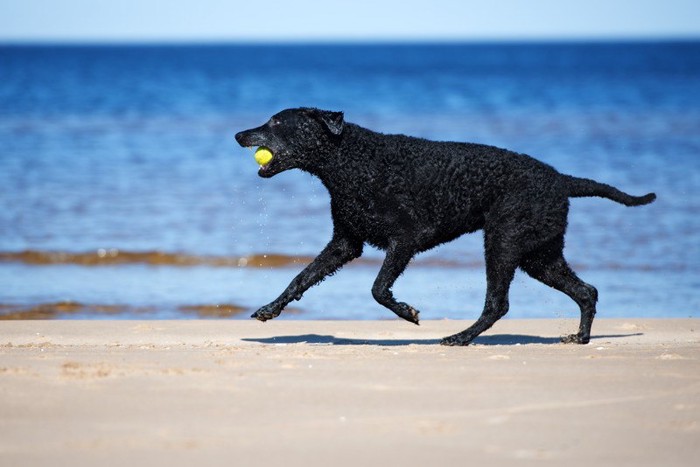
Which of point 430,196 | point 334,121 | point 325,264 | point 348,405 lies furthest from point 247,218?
point 348,405

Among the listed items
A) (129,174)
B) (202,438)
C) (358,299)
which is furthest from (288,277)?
(129,174)

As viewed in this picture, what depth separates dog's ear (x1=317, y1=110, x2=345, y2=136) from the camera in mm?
7750

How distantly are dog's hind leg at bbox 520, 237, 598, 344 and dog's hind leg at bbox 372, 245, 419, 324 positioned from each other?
90 centimetres

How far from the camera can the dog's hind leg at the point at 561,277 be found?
26.0 feet

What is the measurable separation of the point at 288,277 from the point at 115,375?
18.6 ft

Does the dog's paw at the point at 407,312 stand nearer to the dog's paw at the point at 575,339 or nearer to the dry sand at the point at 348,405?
the dry sand at the point at 348,405

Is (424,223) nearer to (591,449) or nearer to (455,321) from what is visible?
(455,321)

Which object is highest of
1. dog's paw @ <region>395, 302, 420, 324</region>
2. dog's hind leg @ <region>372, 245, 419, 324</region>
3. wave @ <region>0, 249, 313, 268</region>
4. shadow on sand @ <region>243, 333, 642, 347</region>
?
wave @ <region>0, 249, 313, 268</region>

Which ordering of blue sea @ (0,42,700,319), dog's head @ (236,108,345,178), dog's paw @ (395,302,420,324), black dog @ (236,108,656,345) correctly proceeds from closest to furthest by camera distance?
dog's paw @ (395,302,420,324), black dog @ (236,108,656,345), dog's head @ (236,108,345,178), blue sea @ (0,42,700,319)

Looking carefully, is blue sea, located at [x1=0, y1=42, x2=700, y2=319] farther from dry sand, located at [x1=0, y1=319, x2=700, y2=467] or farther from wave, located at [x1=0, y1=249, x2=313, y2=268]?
dry sand, located at [x1=0, y1=319, x2=700, y2=467]

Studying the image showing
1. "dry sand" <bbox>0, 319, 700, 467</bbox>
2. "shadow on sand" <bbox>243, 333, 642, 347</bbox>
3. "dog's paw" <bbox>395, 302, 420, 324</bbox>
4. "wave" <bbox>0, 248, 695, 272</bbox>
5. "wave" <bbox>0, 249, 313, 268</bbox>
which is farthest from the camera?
"wave" <bbox>0, 249, 313, 268</bbox>

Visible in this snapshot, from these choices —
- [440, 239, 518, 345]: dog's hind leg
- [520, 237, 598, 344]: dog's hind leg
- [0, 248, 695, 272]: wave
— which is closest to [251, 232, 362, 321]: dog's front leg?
[440, 239, 518, 345]: dog's hind leg

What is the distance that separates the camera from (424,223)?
25.5 feet

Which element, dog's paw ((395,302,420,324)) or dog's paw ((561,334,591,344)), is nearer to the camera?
dog's paw ((395,302,420,324))
